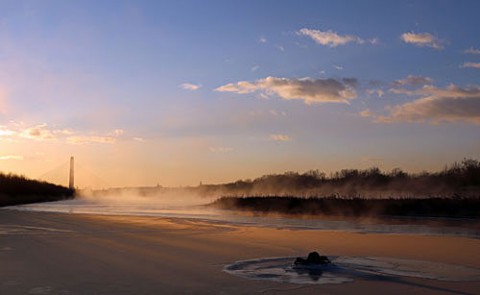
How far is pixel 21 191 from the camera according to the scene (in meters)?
76.9

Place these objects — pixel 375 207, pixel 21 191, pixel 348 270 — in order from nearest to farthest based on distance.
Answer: pixel 348 270 → pixel 375 207 → pixel 21 191

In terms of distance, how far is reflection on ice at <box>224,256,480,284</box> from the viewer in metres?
10.8

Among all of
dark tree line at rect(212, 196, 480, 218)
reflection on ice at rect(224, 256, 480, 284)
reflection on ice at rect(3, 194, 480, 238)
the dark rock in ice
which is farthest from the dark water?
the dark rock in ice

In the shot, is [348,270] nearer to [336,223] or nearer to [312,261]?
[312,261]

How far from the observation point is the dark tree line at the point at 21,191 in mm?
64188

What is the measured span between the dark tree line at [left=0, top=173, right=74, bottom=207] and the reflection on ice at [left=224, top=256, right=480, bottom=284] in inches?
2017

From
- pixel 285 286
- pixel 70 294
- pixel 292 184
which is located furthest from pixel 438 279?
pixel 292 184

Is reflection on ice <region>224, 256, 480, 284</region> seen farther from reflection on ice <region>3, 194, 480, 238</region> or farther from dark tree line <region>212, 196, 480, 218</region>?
dark tree line <region>212, 196, 480, 218</region>

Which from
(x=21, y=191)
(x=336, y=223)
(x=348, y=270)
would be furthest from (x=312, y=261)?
(x=21, y=191)

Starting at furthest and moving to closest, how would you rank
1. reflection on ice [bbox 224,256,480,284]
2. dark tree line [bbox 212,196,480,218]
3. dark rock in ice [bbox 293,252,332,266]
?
→ 1. dark tree line [bbox 212,196,480,218]
2. dark rock in ice [bbox 293,252,332,266]
3. reflection on ice [bbox 224,256,480,284]

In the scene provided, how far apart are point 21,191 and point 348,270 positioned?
72.0 m

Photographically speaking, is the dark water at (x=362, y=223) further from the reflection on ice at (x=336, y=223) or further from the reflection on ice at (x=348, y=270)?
the reflection on ice at (x=348, y=270)

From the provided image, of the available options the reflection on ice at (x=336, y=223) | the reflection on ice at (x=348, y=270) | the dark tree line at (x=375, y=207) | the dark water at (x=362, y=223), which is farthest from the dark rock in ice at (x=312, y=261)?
the dark tree line at (x=375, y=207)

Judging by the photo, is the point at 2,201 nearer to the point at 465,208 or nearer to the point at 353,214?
the point at 353,214
